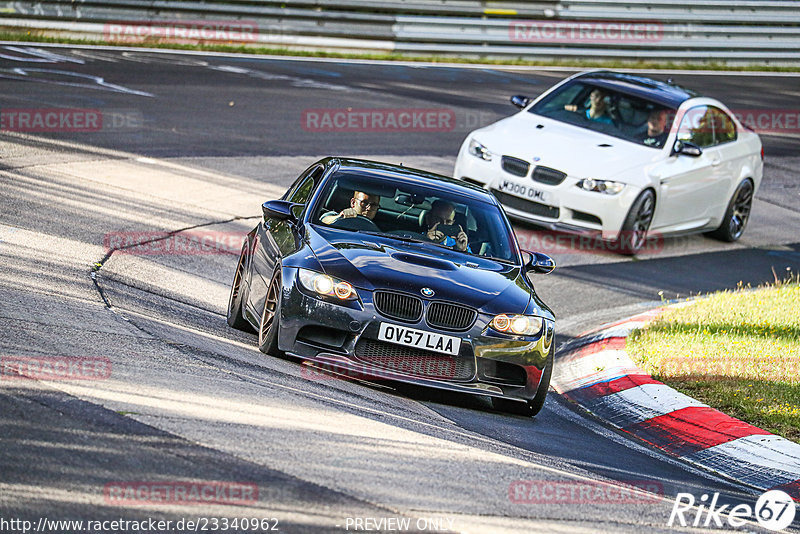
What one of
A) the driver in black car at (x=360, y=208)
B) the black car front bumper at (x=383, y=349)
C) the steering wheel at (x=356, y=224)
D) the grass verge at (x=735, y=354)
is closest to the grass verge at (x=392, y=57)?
the grass verge at (x=735, y=354)

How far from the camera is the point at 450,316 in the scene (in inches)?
308

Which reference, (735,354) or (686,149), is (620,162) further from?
(735,354)

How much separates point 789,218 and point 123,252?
35.6 feet

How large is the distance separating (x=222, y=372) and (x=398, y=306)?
1.23 m

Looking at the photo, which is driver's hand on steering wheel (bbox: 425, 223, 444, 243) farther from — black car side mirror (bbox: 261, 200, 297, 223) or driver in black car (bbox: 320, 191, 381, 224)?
black car side mirror (bbox: 261, 200, 297, 223)

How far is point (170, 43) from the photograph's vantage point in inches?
950

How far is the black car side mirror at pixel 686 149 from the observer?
577 inches

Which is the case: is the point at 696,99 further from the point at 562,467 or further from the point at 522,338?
the point at 562,467

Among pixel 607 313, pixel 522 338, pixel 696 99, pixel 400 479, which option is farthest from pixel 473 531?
pixel 696 99

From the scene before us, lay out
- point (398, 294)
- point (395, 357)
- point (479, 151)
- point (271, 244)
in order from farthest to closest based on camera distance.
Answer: point (479, 151) < point (271, 244) < point (398, 294) < point (395, 357)

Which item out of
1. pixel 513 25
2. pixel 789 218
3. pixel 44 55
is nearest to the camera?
pixel 789 218

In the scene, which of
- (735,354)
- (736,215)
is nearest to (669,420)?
(735,354)

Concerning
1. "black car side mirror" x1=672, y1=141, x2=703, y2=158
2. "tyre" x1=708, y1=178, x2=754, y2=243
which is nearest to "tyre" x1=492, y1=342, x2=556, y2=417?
"black car side mirror" x1=672, y1=141, x2=703, y2=158

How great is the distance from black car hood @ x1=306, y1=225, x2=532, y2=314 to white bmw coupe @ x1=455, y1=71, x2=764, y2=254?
5.18 m
